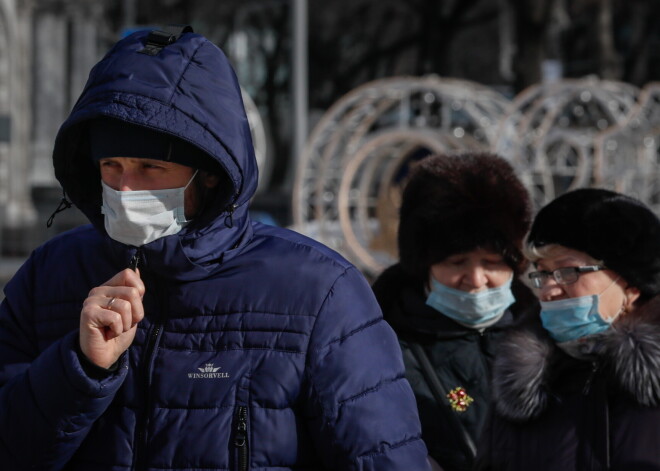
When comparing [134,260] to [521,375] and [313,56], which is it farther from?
[313,56]

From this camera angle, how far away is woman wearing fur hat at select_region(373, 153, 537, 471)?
10.9 ft

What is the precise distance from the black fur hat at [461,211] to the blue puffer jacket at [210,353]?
1.36 metres

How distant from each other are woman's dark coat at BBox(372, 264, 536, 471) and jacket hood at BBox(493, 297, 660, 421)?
18 centimetres

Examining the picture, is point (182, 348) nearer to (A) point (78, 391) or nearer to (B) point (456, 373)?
(A) point (78, 391)

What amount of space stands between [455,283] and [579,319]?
79 centimetres

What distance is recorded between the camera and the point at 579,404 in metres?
2.66

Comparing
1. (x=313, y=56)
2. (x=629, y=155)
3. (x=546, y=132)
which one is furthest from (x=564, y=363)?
(x=313, y=56)

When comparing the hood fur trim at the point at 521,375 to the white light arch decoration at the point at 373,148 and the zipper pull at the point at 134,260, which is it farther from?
the white light arch decoration at the point at 373,148

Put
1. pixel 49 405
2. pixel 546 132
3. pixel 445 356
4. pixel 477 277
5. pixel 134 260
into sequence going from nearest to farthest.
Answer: pixel 49 405 → pixel 134 260 → pixel 445 356 → pixel 477 277 → pixel 546 132

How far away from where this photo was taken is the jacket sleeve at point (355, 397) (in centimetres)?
211

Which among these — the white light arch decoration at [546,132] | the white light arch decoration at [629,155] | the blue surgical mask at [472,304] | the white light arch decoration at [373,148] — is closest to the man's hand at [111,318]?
the blue surgical mask at [472,304]

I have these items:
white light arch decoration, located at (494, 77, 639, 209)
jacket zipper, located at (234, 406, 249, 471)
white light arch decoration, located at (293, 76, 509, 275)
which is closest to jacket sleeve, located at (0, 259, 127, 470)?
jacket zipper, located at (234, 406, 249, 471)

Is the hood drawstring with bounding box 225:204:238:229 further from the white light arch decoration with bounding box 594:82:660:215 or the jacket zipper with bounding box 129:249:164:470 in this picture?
the white light arch decoration with bounding box 594:82:660:215

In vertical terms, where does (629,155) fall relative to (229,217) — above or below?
below
